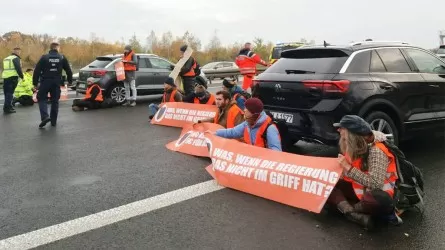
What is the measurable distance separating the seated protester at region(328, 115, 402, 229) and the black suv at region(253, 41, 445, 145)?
1375mm

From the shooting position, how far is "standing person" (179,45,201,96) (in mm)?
12156

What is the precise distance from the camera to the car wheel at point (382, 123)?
18.8 ft

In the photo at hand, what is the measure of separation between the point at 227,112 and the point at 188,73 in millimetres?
5734

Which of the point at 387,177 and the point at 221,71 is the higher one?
the point at 387,177

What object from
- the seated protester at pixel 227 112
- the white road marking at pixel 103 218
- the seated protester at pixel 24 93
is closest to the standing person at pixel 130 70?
the seated protester at pixel 24 93

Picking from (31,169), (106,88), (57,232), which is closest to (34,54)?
(106,88)

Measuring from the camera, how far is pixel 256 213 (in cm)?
431

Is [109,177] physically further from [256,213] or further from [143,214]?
[256,213]

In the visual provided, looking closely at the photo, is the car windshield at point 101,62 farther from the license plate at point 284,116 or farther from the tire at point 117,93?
the license plate at point 284,116

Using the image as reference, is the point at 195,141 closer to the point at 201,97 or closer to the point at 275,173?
the point at 275,173

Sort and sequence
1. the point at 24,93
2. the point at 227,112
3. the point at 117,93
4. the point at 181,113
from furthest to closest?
the point at 24,93
the point at 117,93
the point at 181,113
the point at 227,112

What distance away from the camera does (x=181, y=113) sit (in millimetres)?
9258

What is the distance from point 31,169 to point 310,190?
13.2 ft

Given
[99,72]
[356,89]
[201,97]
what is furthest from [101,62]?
[356,89]
